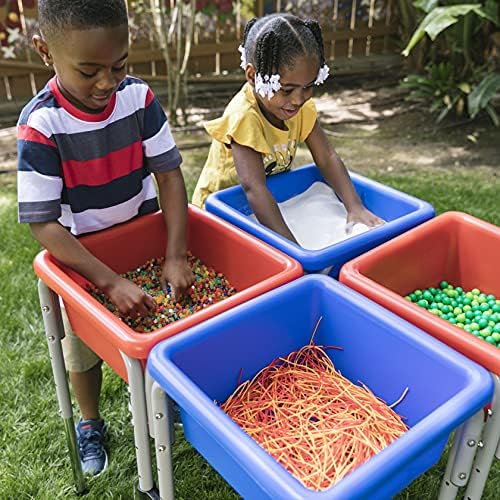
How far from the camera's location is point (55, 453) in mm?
1808

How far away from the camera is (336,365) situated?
1322mm

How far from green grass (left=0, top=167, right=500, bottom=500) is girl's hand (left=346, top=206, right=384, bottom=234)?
0.69 m

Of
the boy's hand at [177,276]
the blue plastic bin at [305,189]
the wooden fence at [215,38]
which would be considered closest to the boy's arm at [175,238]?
the boy's hand at [177,276]

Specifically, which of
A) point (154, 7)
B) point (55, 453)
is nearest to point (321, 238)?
point (55, 453)

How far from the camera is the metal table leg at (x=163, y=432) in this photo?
1.08 m

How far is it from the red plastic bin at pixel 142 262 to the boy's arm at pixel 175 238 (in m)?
0.05

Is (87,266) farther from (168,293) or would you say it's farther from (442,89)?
(442,89)

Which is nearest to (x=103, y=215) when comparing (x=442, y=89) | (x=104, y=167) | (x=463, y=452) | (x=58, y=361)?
(x=104, y=167)

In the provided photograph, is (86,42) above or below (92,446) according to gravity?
above

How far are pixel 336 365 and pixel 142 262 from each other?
1.87 feet

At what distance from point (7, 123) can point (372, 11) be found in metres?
3.12

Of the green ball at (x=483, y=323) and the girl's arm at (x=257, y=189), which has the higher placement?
the girl's arm at (x=257, y=189)

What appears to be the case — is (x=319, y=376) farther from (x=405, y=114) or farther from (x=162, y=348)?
(x=405, y=114)

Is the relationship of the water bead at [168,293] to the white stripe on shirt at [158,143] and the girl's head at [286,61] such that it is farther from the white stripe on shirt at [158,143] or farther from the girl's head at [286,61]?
the girl's head at [286,61]
